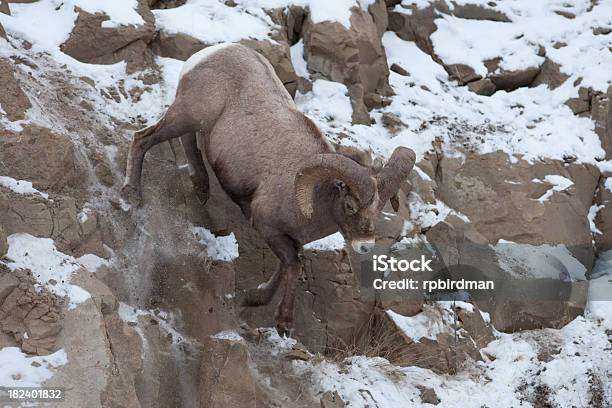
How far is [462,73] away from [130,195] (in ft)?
19.6

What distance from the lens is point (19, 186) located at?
6203mm

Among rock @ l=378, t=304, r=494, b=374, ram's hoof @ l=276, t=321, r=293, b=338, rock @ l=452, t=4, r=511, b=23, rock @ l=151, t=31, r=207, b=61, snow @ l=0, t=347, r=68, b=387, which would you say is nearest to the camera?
snow @ l=0, t=347, r=68, b=387

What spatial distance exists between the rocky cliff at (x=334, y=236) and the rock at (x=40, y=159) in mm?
16

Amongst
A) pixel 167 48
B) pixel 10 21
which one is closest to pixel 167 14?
pixel 167 48

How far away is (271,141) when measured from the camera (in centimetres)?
697

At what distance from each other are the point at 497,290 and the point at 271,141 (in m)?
3.61

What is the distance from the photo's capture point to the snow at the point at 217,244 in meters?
7.30

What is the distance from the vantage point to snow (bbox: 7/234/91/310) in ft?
18.1

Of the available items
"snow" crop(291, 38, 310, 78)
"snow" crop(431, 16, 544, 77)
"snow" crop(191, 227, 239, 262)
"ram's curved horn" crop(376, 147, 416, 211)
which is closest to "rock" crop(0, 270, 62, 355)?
"snow" crop(191, 227, 239, 262)

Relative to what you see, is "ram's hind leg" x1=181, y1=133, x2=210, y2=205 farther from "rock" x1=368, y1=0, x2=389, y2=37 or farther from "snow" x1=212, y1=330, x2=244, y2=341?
"rock" x1=368, y1=0, x2=389, y2=37

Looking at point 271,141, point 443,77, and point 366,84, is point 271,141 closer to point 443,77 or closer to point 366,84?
point 366,84

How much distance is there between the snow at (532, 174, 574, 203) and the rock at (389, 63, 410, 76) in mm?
2461

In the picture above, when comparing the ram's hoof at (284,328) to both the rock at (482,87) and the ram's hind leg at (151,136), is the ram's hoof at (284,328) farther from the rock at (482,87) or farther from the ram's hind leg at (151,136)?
the rock at (482,87)

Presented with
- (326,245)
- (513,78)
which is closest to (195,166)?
(326,245)
